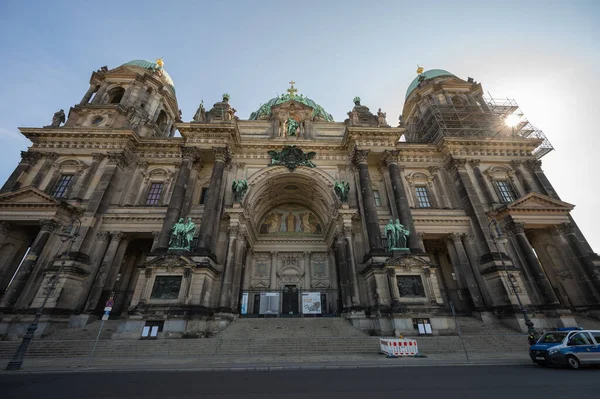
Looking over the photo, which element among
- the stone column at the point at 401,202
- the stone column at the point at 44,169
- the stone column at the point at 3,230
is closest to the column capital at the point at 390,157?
the stone column at the point at 401,202

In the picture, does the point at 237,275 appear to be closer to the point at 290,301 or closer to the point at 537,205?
the point at 290,301

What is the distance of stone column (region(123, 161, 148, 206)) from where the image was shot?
22444 millimetres

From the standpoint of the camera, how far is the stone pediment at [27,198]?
1894cm

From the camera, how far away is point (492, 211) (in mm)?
21359

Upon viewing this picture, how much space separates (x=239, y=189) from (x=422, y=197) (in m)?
17.0

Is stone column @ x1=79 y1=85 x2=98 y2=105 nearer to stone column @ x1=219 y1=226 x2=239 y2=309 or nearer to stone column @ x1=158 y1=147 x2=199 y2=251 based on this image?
stone column @ x1=158 y1=147 x2=199 y2=251

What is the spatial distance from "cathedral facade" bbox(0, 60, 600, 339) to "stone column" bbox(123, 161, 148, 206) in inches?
4.7

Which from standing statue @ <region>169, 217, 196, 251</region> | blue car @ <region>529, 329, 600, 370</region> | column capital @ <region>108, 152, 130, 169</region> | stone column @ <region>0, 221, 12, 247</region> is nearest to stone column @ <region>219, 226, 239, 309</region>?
standing statue @ <region>169, 217, 196, 251</region>

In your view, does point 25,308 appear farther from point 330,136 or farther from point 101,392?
point 330,136

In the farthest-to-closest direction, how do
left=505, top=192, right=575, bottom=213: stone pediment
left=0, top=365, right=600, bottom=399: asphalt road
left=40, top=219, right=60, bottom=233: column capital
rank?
left=505, top=192, right=575, bottom=213: stone pediment → left=40, top=219, right=60, bottom=233: column capital → left=0, top=365, right=600, bottom=399: asphalt road

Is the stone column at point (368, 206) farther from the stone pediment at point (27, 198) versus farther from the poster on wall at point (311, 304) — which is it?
the stone pediment at point (27, 198)

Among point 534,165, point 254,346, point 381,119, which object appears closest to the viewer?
point 254,346

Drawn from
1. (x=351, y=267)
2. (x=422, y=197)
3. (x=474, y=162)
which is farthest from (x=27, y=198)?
(x=474, y=162)

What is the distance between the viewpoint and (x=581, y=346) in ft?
28.6
